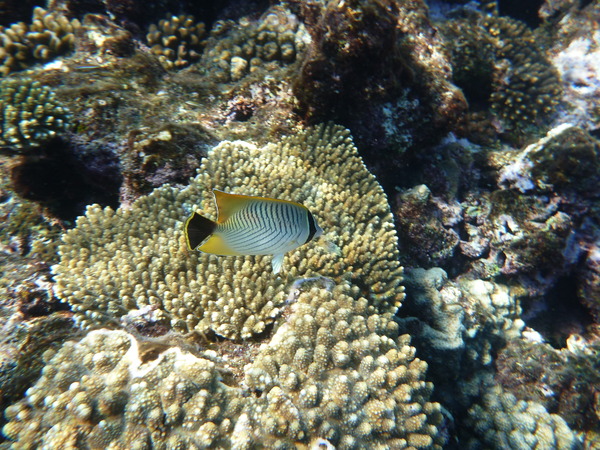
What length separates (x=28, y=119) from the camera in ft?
11.6

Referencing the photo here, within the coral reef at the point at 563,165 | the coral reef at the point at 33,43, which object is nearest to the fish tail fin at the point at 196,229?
the coral reef at the point at 33,43

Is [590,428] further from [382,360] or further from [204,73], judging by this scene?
[204,73]

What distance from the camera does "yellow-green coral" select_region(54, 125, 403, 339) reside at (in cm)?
275

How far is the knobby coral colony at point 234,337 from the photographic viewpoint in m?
2.16

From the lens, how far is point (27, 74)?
4332mm

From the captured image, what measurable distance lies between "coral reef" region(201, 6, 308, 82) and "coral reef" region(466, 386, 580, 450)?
5535 mm

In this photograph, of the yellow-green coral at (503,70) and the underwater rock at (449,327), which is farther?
the yellow-green coral at (503,70)

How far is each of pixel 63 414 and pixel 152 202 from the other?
188 centimetres

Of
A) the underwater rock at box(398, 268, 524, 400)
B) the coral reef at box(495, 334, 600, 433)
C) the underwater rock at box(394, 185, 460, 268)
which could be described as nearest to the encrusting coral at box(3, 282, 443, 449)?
the underwater rock at box(398, 268, 524, 400)

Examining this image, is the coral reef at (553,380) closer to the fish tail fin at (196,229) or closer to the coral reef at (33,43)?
the fish tail fin at (196,229)

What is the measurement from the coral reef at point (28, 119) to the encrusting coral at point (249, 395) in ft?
7.80

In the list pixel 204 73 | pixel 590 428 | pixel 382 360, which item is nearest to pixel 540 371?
pixel 590 428

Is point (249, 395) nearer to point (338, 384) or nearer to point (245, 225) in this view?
point (338, 384)

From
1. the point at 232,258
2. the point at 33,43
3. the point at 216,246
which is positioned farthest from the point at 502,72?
the point at 33,43
